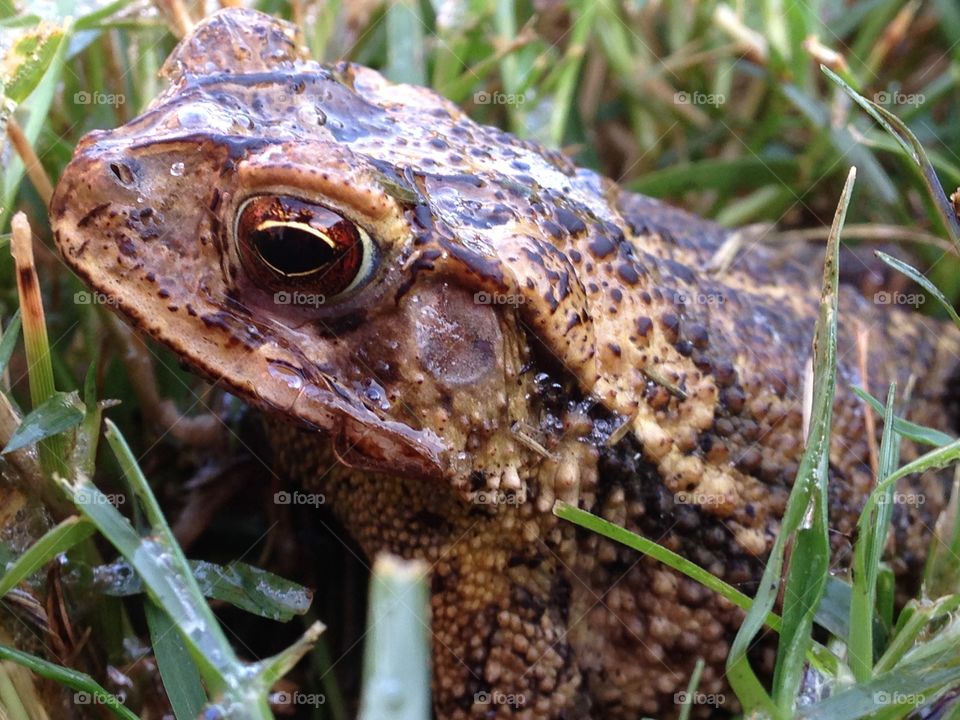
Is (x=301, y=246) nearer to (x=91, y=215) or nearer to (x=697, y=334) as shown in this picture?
(x=91, y=215)

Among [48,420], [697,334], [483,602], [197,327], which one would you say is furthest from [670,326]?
[48,420]

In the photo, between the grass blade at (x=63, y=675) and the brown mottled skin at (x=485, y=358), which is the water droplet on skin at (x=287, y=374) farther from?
the grass blade at (x=63, y=675)

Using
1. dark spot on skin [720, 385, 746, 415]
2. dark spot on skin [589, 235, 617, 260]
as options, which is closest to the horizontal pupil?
dark spot on skin [589, 235, 617, 260]

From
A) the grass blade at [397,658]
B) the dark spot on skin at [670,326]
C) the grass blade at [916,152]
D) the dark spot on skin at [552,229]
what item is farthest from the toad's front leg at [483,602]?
the grass blade at [916,152]

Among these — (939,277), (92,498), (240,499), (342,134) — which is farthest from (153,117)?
(939,277)

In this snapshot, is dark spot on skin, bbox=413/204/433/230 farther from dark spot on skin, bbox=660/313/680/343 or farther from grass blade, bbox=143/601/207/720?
grass blade, bbox=143/601/207/720

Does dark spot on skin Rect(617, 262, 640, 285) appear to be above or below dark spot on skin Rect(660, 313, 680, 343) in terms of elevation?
above

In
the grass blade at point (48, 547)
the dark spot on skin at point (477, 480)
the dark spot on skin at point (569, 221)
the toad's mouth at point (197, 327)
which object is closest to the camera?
the grass blade at point (48, 547)

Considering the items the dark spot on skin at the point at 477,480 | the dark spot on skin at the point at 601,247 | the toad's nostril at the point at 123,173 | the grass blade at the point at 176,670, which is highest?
the toad's nostril at the point at 123,173
